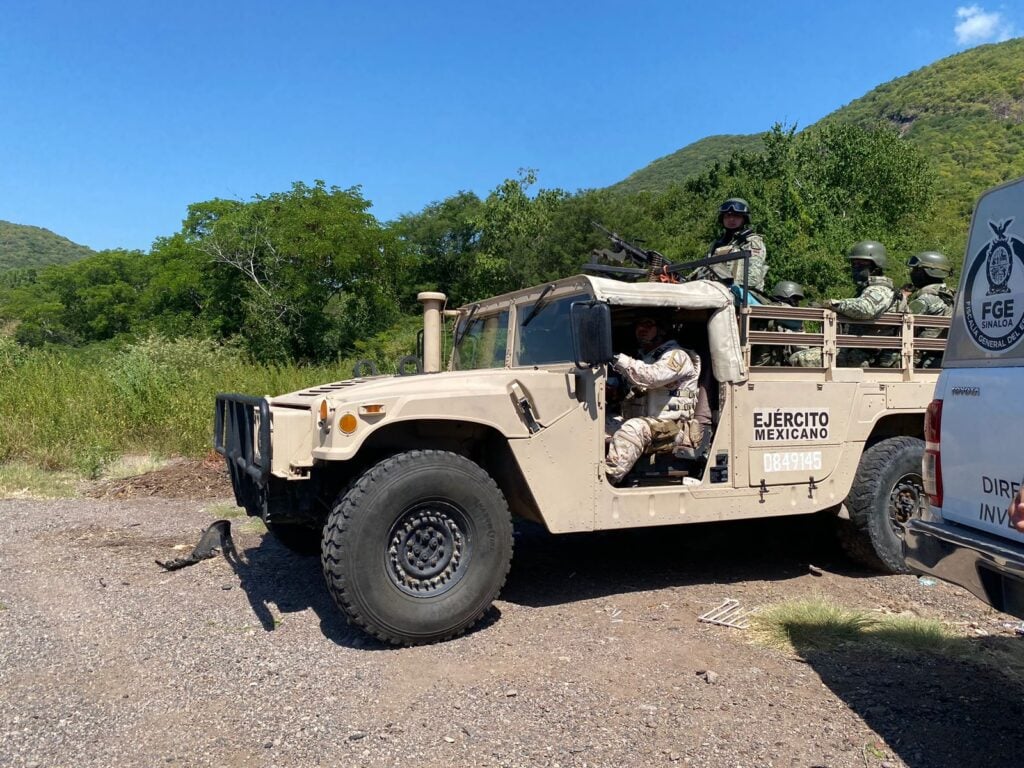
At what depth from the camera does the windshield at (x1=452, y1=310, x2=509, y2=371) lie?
Result: 5.42 m

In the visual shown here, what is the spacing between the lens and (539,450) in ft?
14.3

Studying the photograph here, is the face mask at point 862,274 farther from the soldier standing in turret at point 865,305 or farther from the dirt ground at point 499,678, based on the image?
the dirt ground at point 499,678

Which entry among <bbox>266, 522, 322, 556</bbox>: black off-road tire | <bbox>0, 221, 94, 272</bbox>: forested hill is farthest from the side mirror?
<bbox>0, 221, 94, 272</bbox>: forested hill

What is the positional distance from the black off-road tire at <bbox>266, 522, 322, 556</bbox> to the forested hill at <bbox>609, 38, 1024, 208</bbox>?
3242cm

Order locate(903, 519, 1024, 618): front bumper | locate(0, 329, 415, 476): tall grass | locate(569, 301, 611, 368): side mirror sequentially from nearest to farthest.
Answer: locate(903, 519, 1024, 618): front bumper
locate(569, 301, 611, 368): side mirror
locate(0, 329, 415, 476): tall grass

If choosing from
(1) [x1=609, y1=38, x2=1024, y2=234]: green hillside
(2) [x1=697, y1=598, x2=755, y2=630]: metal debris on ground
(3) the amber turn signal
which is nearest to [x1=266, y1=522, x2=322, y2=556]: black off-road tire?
(3) the amber turn signal

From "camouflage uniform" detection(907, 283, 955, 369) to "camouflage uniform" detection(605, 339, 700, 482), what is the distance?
6.63ft

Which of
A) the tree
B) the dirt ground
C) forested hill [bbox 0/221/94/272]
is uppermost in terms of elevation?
forested hill [bbox 0/221/94/272]

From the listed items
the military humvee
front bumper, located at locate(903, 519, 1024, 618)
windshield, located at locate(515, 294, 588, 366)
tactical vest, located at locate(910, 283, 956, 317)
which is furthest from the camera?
tactical vest, located at locate(910, 283, 956, 317)

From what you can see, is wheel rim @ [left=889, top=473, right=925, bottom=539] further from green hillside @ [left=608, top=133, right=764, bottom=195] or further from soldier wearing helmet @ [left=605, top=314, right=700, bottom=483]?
green hillside @ [left=608, top=133, right=764, bottom=195]

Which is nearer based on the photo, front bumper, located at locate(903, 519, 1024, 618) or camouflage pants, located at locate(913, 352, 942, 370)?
front bumper, located at locate(903, 519, 1024, 618)

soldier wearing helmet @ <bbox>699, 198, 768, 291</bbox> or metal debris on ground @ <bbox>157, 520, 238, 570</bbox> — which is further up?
soldier wearing helmet @ <bbox>699, 198, 768, 291</bbox>

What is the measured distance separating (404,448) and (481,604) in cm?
94

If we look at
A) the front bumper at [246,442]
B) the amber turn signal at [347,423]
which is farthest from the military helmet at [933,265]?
the front bumper at [246,442]
